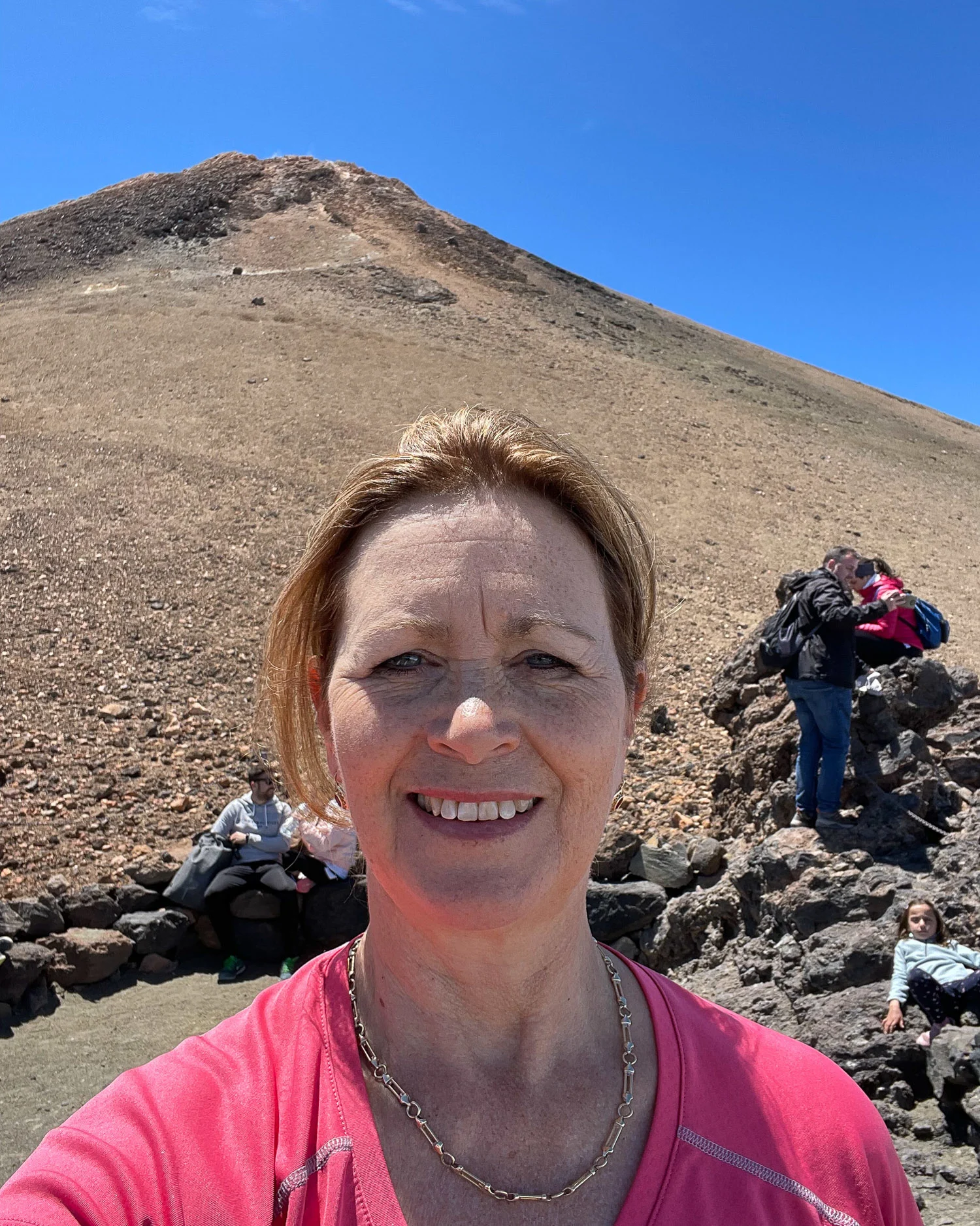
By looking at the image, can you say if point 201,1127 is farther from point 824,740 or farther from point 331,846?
point 331,846

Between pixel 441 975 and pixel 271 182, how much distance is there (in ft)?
157

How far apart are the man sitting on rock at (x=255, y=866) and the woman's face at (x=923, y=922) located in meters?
4.19

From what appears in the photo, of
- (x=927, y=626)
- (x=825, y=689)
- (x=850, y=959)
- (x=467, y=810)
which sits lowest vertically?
(x=850, y=959)

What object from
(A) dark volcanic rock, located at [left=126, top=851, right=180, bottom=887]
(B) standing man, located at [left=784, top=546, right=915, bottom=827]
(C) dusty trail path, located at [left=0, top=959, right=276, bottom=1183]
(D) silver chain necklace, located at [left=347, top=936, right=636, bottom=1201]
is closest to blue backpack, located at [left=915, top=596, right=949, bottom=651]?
(B) standing man, located at [left=784, top=546, right=915, bottom=827]

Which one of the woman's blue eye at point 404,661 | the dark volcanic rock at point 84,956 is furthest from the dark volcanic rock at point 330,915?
the woman's blue eye at point 404,661

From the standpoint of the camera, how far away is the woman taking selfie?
114cm

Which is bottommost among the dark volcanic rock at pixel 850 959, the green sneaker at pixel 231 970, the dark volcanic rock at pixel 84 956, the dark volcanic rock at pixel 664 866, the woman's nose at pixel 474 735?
the green sneaker at pixel 231 970

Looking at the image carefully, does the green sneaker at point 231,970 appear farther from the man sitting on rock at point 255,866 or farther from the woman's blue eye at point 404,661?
the woman's blue eye at point 404,661

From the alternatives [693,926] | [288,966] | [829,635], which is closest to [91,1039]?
[288,966]

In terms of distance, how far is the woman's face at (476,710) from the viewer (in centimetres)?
123

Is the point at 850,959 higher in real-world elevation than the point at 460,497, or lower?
lower

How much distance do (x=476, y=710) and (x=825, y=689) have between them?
496cm

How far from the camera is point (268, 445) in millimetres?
20297

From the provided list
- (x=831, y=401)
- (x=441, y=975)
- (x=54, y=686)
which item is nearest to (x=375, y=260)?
(x=831, y=401)
